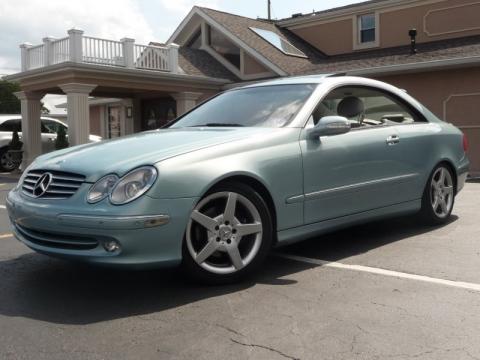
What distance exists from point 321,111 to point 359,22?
16.0 metres

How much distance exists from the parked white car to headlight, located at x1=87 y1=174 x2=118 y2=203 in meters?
14.7

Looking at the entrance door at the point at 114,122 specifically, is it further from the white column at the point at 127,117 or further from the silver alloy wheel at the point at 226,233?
the silver alloy wheel at the point at 226,233

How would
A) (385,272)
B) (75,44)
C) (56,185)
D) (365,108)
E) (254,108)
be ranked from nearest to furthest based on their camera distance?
(56,185) < (385,272) < (254,108) < (365,108) < (75,44)

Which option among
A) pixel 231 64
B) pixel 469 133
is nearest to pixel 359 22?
pixel 231 64

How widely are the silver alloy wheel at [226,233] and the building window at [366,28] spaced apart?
16.5m

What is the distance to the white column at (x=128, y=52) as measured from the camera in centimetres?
1722

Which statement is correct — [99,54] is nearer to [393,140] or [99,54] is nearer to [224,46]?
[224,46]

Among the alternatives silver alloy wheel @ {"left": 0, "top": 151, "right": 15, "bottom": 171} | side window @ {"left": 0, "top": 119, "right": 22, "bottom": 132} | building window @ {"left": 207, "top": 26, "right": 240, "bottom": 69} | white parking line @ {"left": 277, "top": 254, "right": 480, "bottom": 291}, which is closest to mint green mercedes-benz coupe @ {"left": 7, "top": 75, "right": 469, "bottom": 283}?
white parking line @ {"left": 277, "top": 254, "right": 480, "bottom": 291}

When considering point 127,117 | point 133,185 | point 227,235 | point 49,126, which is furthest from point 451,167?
point 127,117

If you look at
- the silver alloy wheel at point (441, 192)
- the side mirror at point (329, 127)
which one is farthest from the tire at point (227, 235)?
the silver alloy wheel at point (441, 192)

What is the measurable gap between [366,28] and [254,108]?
15.8 m

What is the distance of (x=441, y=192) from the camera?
19.5 ft

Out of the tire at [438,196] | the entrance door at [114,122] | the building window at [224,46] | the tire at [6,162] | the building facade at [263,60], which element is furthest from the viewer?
the entrance door at [114,122]

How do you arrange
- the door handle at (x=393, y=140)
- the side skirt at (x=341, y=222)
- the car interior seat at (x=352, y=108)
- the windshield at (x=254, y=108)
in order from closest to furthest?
the side skirt at (x=341, y=222) → the windshield at (x=254, y=108) → the car interior seat at (x=352, y=108) → the door handle at (x=393, y=140)
